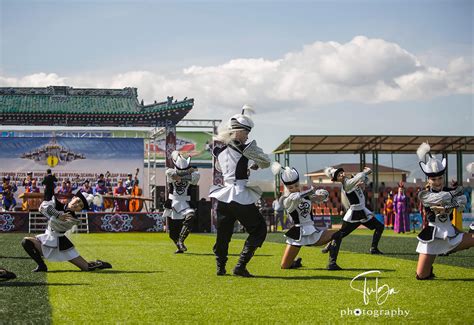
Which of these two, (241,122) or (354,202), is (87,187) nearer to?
(354,202)

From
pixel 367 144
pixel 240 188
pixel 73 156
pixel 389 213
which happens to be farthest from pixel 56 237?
pixel 367 144

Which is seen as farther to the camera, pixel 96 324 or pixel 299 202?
pixel 299 202

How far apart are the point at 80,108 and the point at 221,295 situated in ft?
A: 101

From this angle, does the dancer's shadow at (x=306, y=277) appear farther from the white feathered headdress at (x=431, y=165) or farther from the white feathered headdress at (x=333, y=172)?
the white feathered headdress at (x=333, y=172)

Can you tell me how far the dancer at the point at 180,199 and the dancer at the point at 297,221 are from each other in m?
4.74

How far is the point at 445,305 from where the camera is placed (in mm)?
7918

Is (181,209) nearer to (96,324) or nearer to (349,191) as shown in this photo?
(349,191)

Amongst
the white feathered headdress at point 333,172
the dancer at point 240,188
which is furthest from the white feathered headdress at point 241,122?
the white feathered headdress at point 333,172

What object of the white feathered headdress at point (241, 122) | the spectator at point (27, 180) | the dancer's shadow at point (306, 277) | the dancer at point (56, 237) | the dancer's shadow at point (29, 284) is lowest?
the dancer's shadow at point (306, 277)

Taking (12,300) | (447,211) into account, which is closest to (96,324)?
(12,300)

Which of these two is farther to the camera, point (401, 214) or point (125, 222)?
point (125, 222)

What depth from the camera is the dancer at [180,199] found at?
17.0 metres

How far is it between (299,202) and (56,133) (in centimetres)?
2876

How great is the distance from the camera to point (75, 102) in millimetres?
38844
